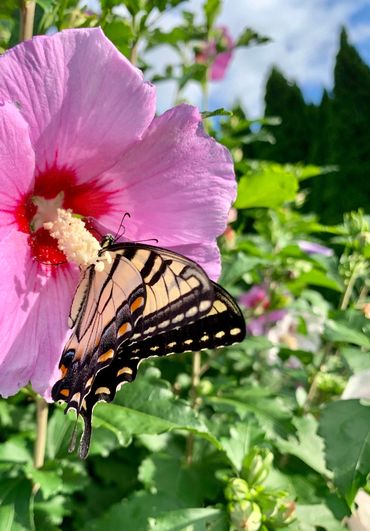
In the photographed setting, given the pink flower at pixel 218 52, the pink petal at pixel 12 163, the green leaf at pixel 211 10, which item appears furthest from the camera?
the pink flower at pixel 218 52

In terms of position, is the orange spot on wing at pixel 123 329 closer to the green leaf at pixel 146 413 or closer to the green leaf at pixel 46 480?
the green leaf at pixel 146 413

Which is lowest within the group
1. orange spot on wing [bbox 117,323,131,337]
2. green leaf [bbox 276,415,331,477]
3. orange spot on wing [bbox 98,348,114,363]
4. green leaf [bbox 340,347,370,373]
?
green leaf [bbox 276,415,331,477]

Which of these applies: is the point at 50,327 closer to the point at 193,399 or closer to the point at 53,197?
the point at 53,197

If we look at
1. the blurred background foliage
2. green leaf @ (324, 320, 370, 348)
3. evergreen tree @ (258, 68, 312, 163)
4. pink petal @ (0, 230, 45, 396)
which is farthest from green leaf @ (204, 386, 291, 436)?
evergreen tree @ (258, 68, 312, 163)

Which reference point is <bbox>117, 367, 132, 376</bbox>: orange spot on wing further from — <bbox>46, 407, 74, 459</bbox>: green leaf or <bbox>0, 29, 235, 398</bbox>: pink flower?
<bbox>46, 407, 74, 459</bbox>: green leaf

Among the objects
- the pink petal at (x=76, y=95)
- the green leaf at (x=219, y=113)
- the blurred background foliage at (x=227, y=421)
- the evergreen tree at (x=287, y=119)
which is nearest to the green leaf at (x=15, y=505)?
the blurred background foliage at (x=227, y=421)
